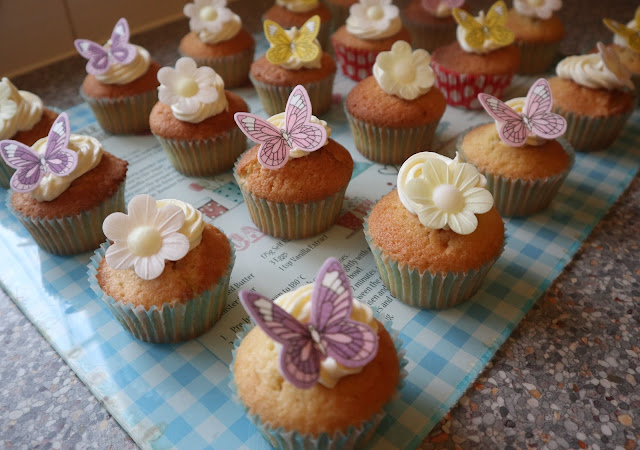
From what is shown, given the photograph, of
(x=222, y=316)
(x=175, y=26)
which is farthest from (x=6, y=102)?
(x=175, y=26)

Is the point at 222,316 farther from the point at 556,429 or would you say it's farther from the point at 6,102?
the point at 6,102

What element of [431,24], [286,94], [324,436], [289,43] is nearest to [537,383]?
[324,436]

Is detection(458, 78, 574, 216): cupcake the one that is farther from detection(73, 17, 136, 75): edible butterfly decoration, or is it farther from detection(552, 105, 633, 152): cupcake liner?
detection(73, 17, 136, 75): edible butterfly decoration

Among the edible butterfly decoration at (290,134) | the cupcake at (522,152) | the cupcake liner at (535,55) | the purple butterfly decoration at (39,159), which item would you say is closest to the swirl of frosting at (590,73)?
the cupcake at (522,152)

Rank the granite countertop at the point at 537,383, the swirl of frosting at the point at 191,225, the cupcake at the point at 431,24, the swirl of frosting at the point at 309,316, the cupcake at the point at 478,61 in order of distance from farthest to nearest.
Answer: the cupcake at the point at 431,24 < the cupcake at the point at 478,61 < the swirl of frosting at the point at 191,225 < the granite countertop at the point at 537,383 < the swirl of frosting at the point at 309,316

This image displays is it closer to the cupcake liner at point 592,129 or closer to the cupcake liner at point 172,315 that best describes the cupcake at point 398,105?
the cupcake liner at point 592,129

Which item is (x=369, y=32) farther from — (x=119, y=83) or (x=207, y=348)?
(x=207, y=348)

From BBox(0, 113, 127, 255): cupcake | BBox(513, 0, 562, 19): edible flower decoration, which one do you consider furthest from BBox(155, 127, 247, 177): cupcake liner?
BBox(513, 0, 562, 19): edible flower decoration
